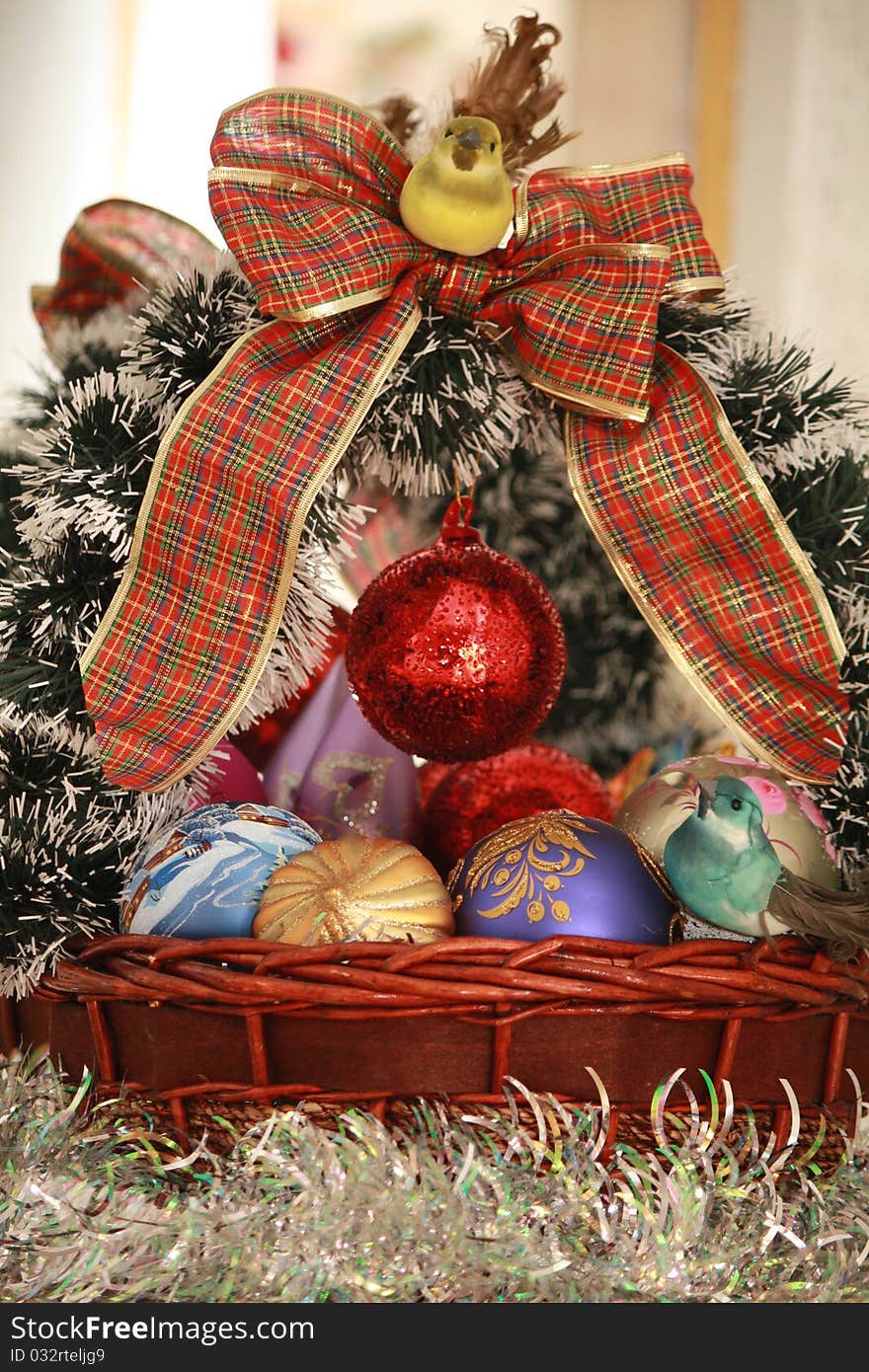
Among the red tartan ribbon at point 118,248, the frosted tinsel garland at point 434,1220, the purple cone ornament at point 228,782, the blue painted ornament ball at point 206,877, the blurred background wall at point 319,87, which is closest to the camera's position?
the frosted tinsel garland at point 434,1220

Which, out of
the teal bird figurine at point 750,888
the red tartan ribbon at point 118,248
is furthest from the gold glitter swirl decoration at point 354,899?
the red tartan ribbon at point 118,248

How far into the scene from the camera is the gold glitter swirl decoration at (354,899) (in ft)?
2.00

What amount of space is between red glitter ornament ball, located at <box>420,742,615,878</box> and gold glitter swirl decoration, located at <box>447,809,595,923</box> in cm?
16

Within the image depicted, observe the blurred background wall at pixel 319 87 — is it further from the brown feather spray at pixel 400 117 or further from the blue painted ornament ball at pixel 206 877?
the blue painted ornament ball at pixel 206 877

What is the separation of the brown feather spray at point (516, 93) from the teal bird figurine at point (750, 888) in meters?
0.39

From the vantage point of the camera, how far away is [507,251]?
71 centimetres

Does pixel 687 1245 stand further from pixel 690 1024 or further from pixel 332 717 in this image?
pixel 332 717

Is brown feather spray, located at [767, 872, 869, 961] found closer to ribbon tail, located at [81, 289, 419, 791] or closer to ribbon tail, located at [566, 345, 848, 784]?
ribbon tail, located at [566, 345, 848, 784]

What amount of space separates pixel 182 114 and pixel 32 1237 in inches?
46.8

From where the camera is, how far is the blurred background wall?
1.35 m

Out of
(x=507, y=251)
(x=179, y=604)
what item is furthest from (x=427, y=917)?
(x=507, y=251)

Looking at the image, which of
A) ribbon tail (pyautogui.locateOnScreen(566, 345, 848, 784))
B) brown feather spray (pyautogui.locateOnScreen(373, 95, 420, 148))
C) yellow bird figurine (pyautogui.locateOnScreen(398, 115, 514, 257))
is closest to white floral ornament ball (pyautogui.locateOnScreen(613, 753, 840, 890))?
ribbon tail (pyautogui.locateOnScreen(566, 345, 848, 784))

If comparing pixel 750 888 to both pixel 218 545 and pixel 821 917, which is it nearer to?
pixel 821 917

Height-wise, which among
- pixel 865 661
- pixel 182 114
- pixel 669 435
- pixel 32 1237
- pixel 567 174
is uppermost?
pixel 182 114
